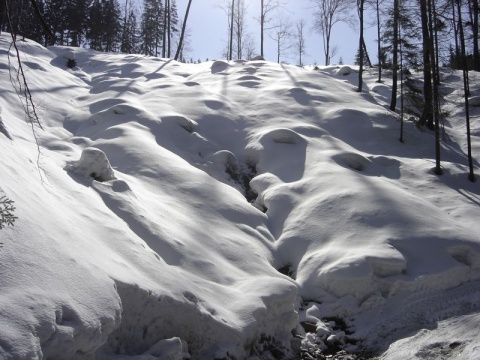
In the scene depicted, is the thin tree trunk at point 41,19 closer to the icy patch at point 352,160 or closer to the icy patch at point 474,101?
the icy patch at point 352,160

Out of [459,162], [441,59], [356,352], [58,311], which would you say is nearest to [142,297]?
[58,311]

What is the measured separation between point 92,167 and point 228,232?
3100 mm

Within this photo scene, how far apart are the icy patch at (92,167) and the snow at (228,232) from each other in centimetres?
3

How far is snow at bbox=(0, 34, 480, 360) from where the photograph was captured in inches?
182

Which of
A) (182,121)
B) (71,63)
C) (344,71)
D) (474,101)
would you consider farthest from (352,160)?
(71,63)

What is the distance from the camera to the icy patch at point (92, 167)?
868cm

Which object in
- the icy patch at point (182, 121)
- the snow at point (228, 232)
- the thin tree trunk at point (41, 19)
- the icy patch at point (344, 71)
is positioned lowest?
the snow at point (228, 232)

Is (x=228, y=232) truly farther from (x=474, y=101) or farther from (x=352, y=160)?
(x=474, y=101)

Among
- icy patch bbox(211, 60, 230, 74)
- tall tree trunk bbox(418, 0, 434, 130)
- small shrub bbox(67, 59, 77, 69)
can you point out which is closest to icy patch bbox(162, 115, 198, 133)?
tall tree trunk bbox(418, 0, 434, 130)

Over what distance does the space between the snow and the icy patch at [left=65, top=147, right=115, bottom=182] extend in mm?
28

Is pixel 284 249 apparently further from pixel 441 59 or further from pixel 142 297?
pixel 441 59

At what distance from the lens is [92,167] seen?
8.69m

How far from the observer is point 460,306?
7.63m

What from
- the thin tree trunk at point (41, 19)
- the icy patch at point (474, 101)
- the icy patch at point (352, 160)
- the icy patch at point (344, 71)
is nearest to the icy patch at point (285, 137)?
the icy patch at point (352, 160)
